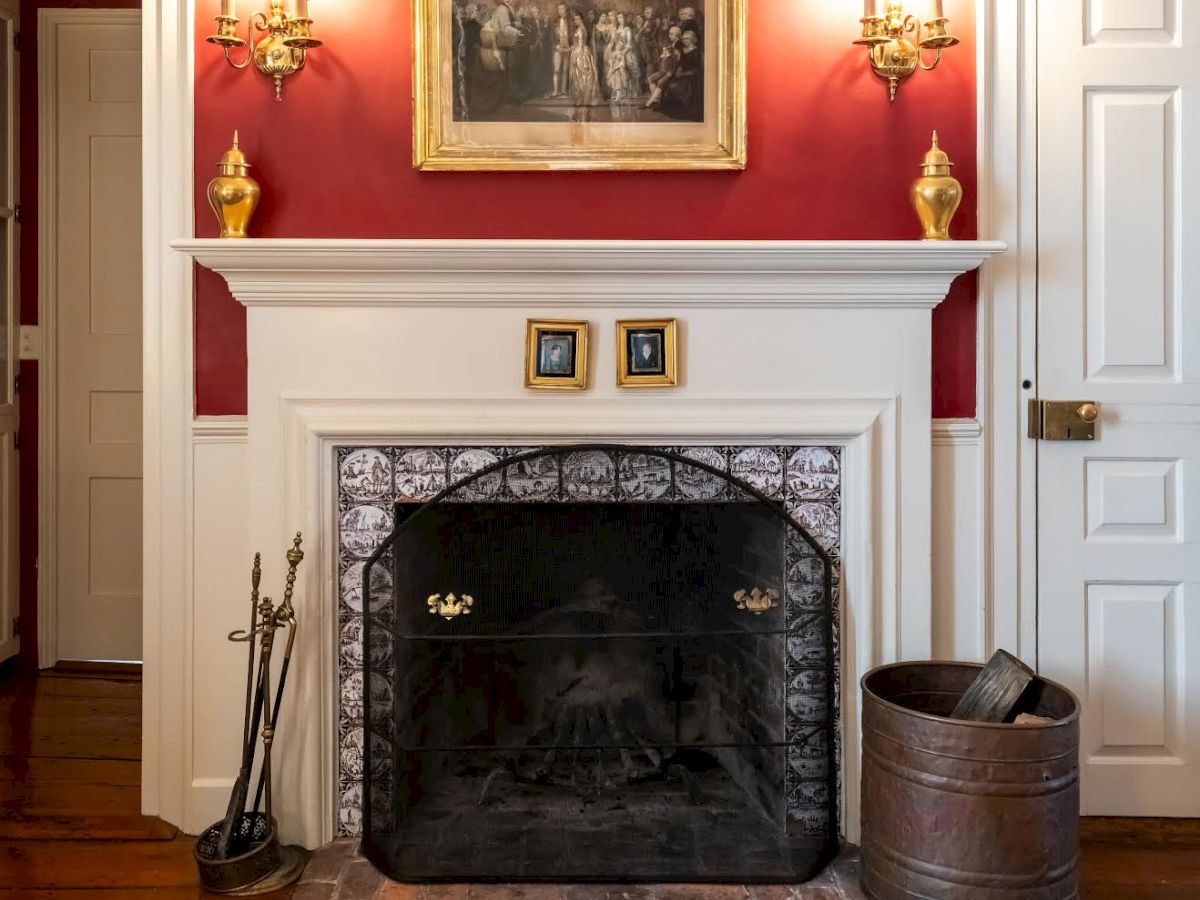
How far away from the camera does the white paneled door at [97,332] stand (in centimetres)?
349

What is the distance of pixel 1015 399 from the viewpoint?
228 centimetres

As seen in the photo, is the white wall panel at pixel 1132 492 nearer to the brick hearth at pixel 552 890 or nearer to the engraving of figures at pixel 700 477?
the engraving of figures at pixel 700 477

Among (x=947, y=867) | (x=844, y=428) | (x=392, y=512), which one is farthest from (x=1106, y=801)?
(x=392, y=512)

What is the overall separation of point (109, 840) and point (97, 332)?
196 centimetres

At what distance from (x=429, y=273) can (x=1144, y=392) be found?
5.39ft

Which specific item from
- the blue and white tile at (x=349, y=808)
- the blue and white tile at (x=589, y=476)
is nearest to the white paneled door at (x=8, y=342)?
the blue and white tile at (x=349, y=808)

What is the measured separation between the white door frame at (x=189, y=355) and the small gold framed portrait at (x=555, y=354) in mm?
776

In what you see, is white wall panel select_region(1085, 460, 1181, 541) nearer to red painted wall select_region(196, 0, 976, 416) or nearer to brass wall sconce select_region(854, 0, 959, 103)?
red painted wall select_region(196, 0, 976, 416)

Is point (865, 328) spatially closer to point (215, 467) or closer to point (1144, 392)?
point (1144, 392)

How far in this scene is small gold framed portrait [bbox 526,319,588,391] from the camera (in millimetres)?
2150

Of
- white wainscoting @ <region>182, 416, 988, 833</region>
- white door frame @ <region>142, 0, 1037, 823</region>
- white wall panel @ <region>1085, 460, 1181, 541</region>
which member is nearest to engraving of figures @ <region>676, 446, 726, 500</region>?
white wainscoting @ <region>182, 416, 988, 833</region>

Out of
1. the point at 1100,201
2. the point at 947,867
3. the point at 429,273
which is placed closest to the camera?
the point at 947,867

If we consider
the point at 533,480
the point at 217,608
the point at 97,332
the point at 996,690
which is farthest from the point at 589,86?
the point at 97,332

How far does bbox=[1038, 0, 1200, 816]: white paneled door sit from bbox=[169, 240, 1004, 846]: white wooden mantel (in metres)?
0.33
